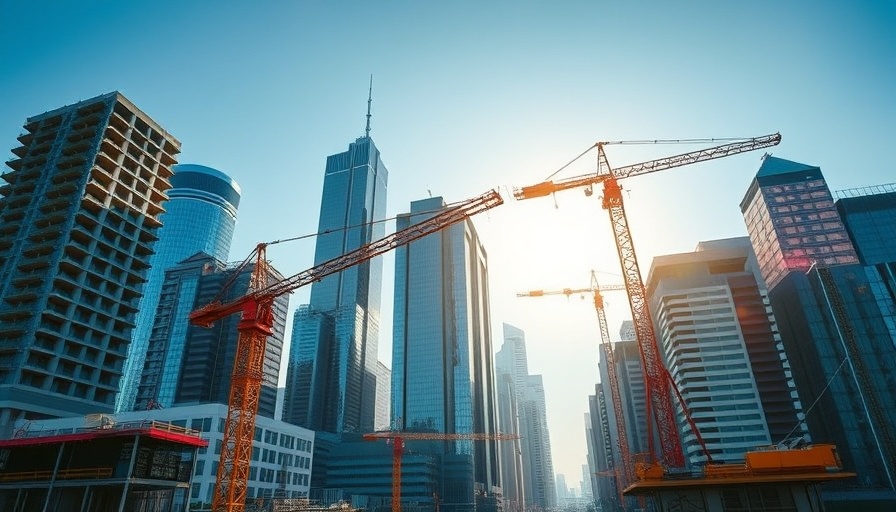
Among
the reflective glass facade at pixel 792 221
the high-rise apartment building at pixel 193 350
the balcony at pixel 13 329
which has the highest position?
the reflective glass facade at pixel 792 221

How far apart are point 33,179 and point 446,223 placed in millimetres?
76061

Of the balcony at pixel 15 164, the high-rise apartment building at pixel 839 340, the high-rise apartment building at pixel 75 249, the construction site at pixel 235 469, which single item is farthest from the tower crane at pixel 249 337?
the high-rise apartment building at pixel 839 340

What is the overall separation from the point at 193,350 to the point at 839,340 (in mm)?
185445

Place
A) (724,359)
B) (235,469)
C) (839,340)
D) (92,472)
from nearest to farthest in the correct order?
1. (92,472)
2. (235,469)
3. (839,340)
4. (724,359)

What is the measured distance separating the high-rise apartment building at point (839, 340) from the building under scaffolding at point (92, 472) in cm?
12172

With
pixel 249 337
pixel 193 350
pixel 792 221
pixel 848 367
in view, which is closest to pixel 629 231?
pixel 249 337

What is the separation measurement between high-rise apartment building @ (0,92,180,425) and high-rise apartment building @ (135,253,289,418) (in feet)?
240

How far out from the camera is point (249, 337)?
187 ft

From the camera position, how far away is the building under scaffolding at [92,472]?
38.1 m

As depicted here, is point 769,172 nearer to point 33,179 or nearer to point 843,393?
point 843,393

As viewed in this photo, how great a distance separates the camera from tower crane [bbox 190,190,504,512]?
2023 inches

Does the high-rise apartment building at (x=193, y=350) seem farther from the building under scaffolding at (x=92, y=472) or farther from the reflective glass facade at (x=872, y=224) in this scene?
the reflective glass facade at (x=872, y=224)

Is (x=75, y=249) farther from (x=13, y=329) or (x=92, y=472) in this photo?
(x=92, y=472)

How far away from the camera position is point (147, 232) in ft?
305
